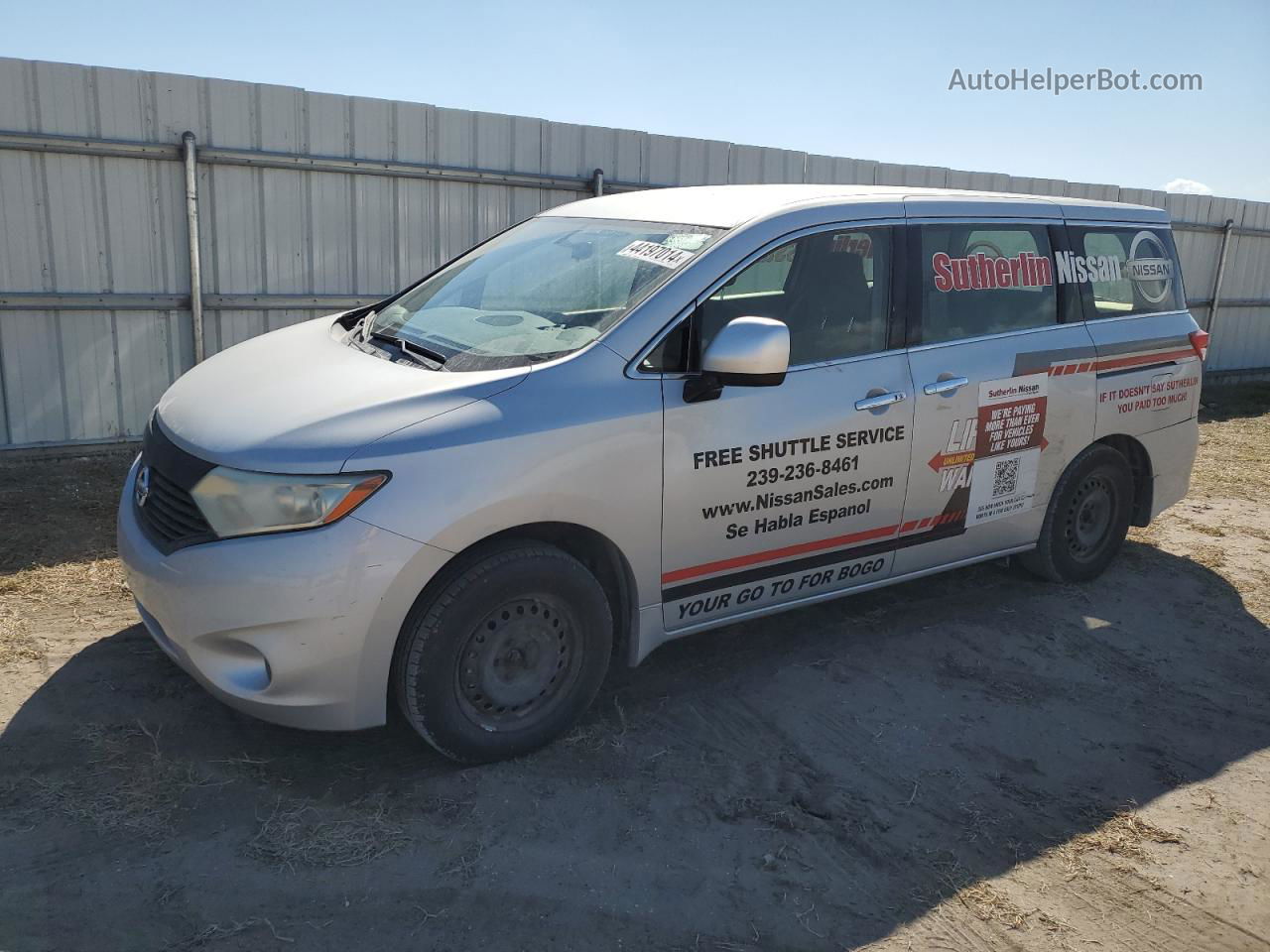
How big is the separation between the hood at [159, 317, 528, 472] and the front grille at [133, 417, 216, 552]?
4 cm

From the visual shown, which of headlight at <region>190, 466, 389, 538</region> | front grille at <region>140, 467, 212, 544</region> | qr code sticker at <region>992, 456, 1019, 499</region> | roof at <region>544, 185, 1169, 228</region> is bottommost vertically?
qr code sticker at <region>992, 456, 1019, 499</region>

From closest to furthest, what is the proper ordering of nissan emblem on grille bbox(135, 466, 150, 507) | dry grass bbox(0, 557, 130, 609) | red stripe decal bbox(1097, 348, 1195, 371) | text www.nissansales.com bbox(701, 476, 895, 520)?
nissan emblem on grille bbox(135, 466, 150, 507), text www.nissansales.com bbox(701, 476, 895, 520), dry grass bbox(0, 557, 130, 609), red stripe decal bbox(1097, 348, 1195, 371)

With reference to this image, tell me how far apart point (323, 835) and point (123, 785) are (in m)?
0.74

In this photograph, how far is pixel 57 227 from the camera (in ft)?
22.3

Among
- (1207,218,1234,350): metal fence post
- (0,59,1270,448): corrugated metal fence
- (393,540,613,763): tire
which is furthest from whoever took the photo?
(1207,218,1234,350): metal fence post

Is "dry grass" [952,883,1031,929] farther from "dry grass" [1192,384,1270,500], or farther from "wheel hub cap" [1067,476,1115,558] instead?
"dry grass" [1192,384,1270,500]

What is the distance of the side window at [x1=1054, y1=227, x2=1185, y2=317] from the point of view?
17.1 ft

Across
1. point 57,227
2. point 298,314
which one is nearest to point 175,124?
point 57,227

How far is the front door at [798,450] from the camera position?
3781 mm

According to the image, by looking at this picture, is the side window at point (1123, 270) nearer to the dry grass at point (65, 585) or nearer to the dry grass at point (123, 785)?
the dry grass at point (123, 785)

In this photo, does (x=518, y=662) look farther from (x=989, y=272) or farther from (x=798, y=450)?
(x=989, y=272)

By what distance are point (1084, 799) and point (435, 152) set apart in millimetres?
6510

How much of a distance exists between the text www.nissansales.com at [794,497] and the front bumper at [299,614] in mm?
1119

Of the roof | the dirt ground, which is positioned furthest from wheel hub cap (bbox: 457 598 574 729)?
the roof
